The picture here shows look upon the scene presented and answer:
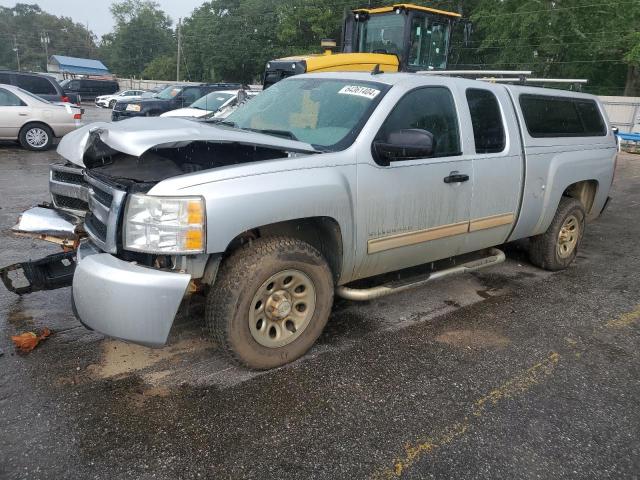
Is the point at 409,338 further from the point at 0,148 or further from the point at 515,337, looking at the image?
the point at 0,148

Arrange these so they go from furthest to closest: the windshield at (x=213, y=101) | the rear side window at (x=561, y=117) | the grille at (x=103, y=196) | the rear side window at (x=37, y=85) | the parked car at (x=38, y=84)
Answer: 1. the rear side window at (x=37, y=85)
2. the parked car at (x=38, y=84)
3. the windshield at (x=213, y=101)
4. the rear side window at (x=561, y=117)
5. the grille at (x=103, y=196)

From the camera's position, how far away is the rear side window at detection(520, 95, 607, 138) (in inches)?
189

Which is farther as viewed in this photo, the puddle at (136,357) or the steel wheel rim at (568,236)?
the steel wheel rim at (568,236)

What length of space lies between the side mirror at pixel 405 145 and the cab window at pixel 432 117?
17 cm

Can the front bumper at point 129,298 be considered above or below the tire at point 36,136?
below

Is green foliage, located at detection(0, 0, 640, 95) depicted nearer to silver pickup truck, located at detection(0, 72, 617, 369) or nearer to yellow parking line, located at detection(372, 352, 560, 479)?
silver pickup truck, located at detection(0, 72, 617, 369)

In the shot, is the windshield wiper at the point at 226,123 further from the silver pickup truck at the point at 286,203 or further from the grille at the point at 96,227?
the grille at the point at 96,227

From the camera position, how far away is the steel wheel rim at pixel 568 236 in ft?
18.1

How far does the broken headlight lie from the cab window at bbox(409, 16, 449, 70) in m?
8.39

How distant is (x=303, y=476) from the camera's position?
7.98 ft

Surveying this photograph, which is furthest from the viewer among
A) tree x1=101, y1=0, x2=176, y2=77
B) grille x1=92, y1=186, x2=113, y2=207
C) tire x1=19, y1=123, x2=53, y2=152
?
tree x1=101, y1=0, x2=176, y2=77

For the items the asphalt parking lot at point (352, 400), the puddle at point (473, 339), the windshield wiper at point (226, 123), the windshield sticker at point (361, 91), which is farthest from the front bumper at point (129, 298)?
the puddle at point (473, 339)

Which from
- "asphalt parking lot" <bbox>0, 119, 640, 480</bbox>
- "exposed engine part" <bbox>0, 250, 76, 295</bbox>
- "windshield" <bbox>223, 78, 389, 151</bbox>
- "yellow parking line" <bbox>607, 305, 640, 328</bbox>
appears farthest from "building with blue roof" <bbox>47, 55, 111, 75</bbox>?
"yellow parking line" <bbox>607, 305, 640, 328</bbox>

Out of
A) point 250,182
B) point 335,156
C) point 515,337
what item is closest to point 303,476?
point 250,182
